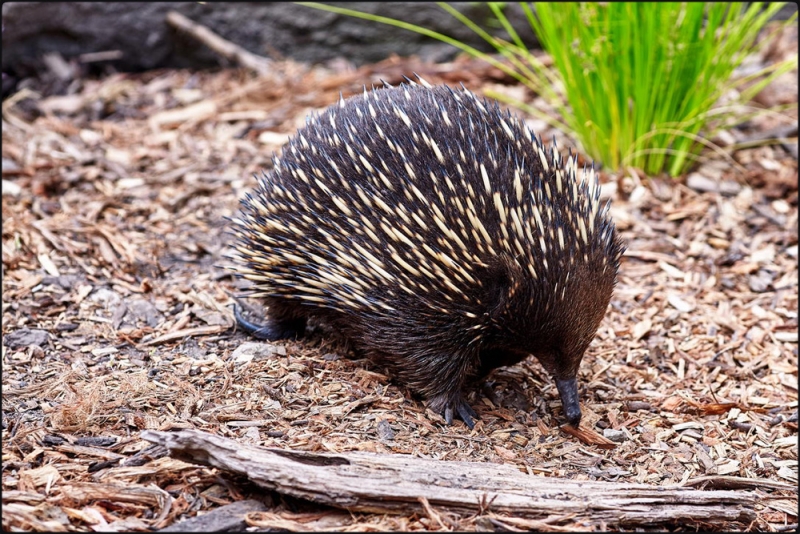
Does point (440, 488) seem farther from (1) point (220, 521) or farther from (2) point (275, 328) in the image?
(2) point (275, 328)

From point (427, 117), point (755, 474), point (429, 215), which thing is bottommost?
point (755, 474)

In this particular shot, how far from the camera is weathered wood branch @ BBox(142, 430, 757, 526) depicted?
2.73 m

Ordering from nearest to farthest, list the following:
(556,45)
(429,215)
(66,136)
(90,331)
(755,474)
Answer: (429,215) → (755,474) → (90,331) → (556,45) → (66,136)

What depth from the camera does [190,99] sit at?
7004 mm

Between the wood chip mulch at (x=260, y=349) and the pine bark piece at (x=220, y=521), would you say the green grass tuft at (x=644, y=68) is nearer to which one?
the wood chip mulch at (x=260, y=349)

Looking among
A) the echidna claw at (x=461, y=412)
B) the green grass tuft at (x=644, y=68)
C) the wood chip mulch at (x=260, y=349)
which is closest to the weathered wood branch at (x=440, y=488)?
the wood chip mulch at (x=260, y=349)

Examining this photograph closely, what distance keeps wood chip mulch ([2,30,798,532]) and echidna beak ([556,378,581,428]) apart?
133mm

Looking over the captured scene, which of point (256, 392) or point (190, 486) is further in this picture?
point (256, 392)

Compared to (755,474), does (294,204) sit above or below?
above

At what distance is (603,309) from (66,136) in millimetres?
4538

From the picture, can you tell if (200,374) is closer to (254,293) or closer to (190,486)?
(254,293)

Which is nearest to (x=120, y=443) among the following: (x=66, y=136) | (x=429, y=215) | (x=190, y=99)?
(x=429, y=215)

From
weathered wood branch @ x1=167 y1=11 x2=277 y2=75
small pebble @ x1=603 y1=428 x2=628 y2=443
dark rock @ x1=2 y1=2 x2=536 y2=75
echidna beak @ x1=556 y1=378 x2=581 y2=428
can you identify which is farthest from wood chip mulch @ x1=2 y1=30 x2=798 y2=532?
dark rock @ x1=2 y1=2 x2=536 y2=75

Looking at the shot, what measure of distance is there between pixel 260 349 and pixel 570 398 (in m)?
1.49
